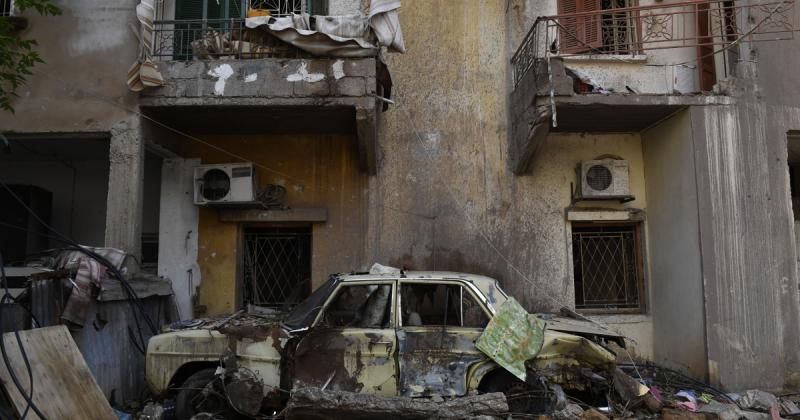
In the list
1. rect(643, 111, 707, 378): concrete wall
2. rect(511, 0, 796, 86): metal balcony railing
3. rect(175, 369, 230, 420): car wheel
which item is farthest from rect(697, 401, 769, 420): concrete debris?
rect(175, 369, 230, 420): car wheel

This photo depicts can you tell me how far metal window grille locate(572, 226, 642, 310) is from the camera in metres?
7.76

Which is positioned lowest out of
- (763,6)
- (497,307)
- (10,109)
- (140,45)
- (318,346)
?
(318,346)

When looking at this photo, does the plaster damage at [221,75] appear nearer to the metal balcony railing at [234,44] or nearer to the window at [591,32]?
the metal balcony railing at [234,44]

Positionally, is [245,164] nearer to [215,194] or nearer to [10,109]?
[215,194]

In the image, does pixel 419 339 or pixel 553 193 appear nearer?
pixel 419 339

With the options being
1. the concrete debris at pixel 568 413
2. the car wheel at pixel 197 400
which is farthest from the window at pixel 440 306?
the car wheel at pixel 197 400

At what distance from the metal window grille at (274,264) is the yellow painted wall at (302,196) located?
248 millimetres

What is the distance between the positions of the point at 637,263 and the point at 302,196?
16.5ft

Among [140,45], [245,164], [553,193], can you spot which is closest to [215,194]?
[245,164]

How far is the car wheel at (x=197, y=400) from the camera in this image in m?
4.88

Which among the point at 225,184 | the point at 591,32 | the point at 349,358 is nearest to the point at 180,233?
→ the point at 225,184

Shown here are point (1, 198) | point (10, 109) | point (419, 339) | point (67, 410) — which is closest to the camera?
point (67, 410)

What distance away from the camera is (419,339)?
15.9 feet

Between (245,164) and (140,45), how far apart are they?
1963 mm
